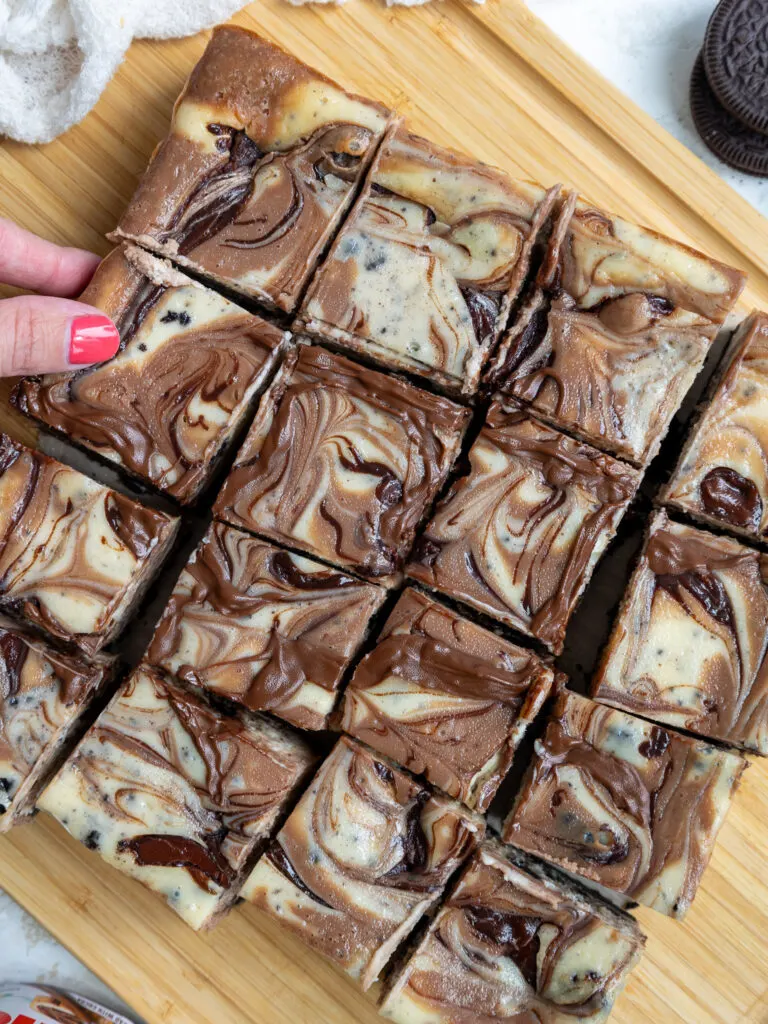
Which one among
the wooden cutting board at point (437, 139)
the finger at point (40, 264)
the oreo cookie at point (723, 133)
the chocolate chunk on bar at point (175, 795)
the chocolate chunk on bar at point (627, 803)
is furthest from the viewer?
the oreo cookie at point (723, 133)

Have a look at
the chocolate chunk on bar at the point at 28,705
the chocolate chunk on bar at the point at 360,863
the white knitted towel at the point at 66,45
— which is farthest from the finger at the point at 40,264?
Answer: the chocolate chunk on bar at the point at 360,863

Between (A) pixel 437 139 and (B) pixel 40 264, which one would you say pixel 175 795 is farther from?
(A) pixel 437 139

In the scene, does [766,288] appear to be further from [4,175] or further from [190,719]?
[4,175]

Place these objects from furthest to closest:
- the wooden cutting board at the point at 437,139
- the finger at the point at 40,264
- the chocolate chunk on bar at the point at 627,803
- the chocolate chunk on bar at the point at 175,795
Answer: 1. the wooden cutting board at the point at 437,139
2. the finger at the point at 40,264
3. the chocolate chunk on bar at the point at 175,795
4. the chocolate chunk on bar at the point at 627,803

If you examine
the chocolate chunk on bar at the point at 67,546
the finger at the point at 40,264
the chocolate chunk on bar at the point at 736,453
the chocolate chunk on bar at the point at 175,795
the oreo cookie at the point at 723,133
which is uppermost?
the oreo cookie at the point at 723,133

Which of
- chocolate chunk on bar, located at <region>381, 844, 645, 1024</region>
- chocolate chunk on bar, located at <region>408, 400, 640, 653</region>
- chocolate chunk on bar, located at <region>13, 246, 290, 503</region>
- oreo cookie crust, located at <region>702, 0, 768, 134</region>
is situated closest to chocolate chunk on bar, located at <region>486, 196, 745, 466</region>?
chocolate chunk on bar, located at <region>408, 400, 640, 653</region>

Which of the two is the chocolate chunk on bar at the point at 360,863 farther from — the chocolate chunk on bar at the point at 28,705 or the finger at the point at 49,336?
the finger at the point at 49,336

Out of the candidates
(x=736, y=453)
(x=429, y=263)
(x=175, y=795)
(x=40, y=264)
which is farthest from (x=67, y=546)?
(x=736, y=453)
